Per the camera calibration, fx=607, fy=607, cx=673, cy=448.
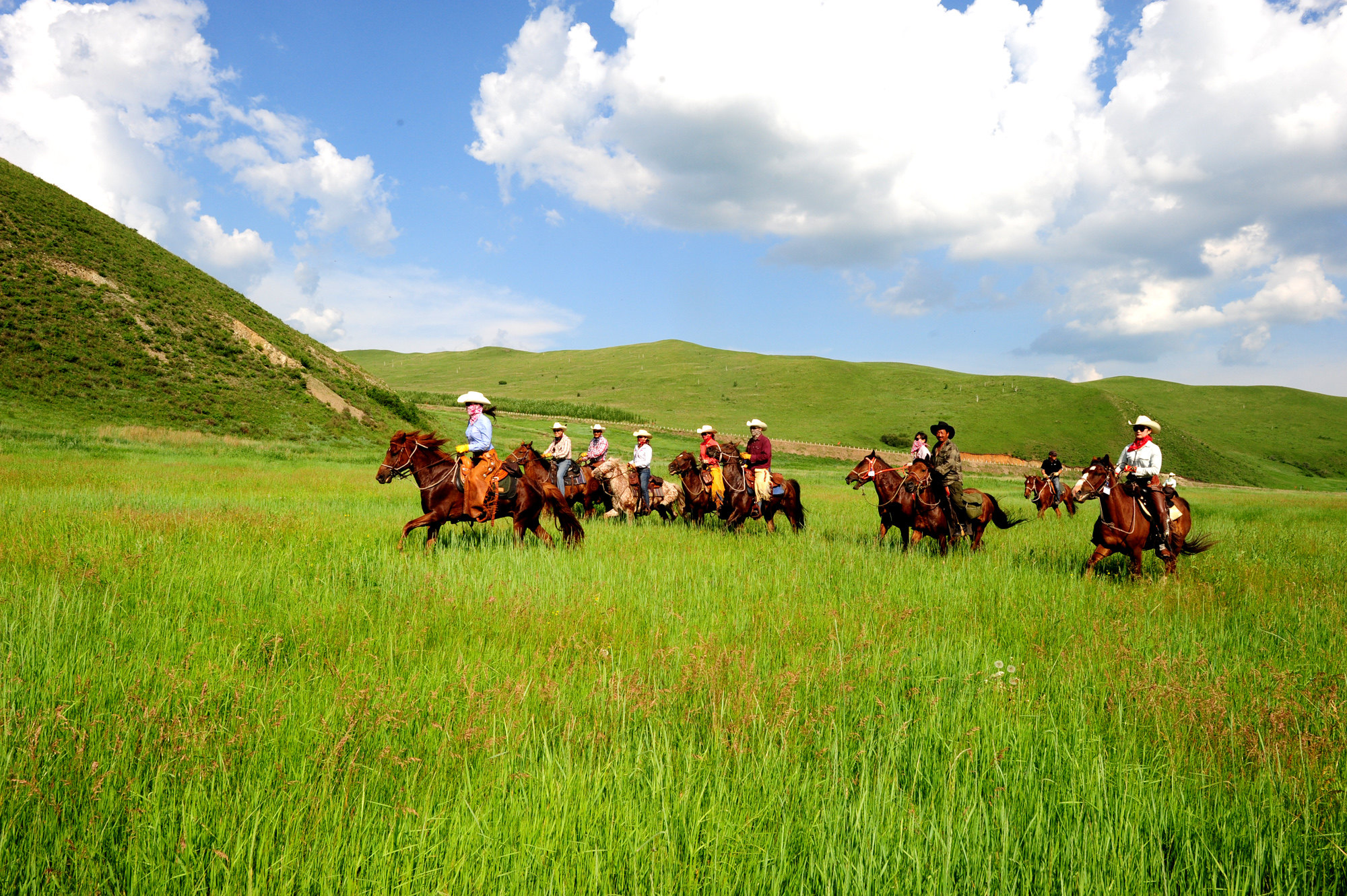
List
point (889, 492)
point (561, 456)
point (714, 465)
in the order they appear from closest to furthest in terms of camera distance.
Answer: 1. point (889, 492)
2. point (714, 465)
3. point (561, 456)

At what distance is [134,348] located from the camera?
1337 inches

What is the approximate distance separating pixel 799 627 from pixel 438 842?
165 inches

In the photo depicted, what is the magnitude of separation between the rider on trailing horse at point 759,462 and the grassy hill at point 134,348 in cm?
2921

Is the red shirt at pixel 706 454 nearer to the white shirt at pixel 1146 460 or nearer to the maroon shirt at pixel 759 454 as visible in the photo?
the maroon shirt at pixel 759 454

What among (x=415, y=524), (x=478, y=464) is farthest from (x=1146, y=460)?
(x=415, y=524)

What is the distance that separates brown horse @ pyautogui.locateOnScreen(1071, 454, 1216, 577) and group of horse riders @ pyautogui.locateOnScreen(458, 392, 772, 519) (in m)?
5.71

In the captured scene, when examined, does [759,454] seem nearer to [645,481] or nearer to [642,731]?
[645,481]

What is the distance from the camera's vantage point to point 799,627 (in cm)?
609

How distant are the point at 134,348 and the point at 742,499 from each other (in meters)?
37.8

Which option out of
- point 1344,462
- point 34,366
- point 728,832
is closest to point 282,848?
A: point 728,832

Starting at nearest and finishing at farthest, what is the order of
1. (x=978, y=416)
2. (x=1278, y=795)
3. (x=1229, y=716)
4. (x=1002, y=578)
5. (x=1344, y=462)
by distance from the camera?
(x=1278, y=795) < (x=1229, y=716) < (x=1002, y=578) < (x=1344, y=462) < (x=978, y=416)

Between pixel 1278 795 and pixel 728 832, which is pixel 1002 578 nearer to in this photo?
pixel 1278 795

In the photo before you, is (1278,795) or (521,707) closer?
(1278,795)

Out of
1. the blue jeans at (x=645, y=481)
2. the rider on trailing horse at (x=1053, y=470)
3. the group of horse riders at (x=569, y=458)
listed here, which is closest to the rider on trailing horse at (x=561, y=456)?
the group of horse riders at (x=569, y=458)
